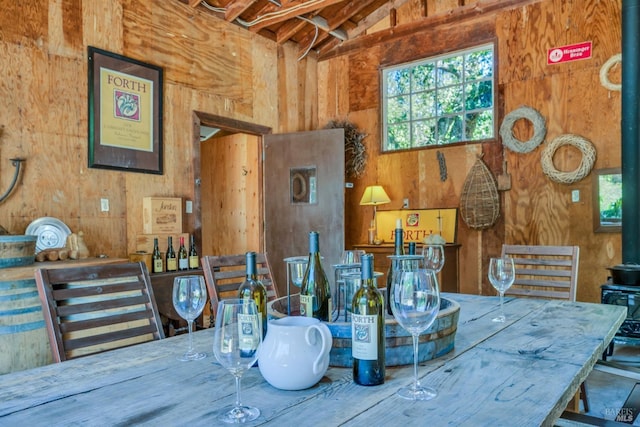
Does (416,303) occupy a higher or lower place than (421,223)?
lower

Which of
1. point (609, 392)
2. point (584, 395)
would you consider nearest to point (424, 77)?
point (609, 392)

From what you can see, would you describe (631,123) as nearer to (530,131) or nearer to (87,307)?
(530,131)

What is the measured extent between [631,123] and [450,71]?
1791 mm

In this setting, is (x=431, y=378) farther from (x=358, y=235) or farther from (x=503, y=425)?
(x=358, y=235)

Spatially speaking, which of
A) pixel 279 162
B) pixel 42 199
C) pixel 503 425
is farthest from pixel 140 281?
pixel 279 162

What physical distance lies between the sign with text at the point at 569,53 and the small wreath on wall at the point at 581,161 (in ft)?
2.19

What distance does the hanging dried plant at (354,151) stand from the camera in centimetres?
500

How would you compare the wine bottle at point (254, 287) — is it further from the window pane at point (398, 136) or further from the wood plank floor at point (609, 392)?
the window pane at point (398, 136)

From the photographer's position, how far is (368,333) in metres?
0.86

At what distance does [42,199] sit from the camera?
10.0 feet

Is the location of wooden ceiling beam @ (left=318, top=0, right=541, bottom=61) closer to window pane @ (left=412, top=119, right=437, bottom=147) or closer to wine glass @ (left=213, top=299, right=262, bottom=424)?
window pane @ (left=412, top=119, right=437, bottom=147)

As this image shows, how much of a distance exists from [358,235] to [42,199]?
306 centimetres

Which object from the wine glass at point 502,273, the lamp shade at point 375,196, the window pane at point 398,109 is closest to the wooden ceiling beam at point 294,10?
the window pane at point 398,109

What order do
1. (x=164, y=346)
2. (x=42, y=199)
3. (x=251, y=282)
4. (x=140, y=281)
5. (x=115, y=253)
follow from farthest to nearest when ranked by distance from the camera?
(x=115, y=253), (x=42, y=199), (x=140, y=281), (x=164, y=346), (x=251, y=282)
